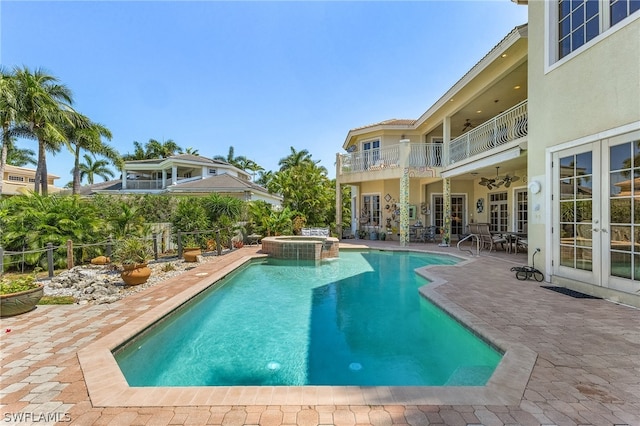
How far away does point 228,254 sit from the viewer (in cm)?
1332

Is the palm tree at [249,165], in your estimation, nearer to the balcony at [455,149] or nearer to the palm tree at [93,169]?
the palm tree at [93,169]

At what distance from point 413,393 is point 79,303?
22.1ft

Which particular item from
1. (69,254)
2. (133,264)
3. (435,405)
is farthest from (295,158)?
(435,405)

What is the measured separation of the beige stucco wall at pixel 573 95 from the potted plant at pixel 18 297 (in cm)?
1168

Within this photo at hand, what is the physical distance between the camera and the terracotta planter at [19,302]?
5117 millimetres

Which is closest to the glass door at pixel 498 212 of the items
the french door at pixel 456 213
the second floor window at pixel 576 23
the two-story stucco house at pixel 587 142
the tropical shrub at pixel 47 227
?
the french door at pixel 456 213

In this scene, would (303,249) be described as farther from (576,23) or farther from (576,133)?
(576,23)

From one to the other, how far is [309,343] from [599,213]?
6.61 meters

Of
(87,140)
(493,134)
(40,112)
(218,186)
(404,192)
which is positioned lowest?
(404,192)

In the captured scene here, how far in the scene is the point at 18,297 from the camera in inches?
206

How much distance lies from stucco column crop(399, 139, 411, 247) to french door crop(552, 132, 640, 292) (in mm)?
8120

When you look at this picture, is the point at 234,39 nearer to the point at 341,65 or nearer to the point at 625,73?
the point at 341,65

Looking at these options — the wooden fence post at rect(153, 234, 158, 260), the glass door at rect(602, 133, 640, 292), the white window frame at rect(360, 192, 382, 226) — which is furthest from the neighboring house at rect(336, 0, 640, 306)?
the wooden fence post at rect(153, 234, 158, 260)

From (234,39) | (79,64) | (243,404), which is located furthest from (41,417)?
(79,64)
